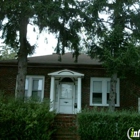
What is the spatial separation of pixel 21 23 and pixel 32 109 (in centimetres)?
575

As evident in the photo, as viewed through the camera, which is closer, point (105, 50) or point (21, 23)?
point (105, 50)

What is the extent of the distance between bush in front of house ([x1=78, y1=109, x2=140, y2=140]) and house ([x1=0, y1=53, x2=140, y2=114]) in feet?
20.2

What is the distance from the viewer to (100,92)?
14.8 meters

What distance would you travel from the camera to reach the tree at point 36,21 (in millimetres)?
10742

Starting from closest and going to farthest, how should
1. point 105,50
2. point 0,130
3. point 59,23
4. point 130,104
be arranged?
1. point 0,130
2. point 105,50
3. point 59,23
4. point 130,104

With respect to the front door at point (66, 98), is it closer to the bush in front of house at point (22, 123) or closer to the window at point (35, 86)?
the window at point (35, 86)

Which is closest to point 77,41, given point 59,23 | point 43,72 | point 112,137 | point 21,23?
point 59,23

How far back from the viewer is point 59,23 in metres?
11.6

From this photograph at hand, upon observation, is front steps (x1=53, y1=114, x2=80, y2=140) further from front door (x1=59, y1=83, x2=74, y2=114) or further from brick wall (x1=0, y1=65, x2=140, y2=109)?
brick wall (x1=0, y1=65, x2=140, y2=109)

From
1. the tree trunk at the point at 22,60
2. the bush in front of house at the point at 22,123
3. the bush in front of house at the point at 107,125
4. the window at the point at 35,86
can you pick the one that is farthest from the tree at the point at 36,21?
the bush in front of house at the point at 107,125

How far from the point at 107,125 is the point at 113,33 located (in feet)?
16.6

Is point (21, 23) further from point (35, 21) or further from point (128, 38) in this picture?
point (128, 38)

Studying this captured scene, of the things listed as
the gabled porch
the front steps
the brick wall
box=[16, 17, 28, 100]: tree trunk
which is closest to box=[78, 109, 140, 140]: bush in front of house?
the front steps

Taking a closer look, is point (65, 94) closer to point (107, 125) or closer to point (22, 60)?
point (22, 60)
